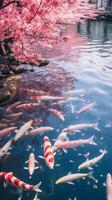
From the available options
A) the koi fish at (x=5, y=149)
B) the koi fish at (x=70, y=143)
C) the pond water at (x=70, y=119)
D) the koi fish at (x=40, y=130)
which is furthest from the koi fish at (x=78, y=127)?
the koi fish at (x=5, y=149)

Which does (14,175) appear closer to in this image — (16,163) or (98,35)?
(16,163)

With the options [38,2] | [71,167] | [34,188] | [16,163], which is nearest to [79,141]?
[71,167]

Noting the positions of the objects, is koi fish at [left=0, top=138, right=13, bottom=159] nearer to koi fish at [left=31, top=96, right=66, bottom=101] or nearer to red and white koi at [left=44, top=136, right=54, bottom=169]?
red and white koi at [left=44, top=136, right=54, bottom=169]

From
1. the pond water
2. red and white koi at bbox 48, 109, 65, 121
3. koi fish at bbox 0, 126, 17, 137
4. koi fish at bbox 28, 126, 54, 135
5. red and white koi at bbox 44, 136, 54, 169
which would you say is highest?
red and white koi at bbox 44, 136, 54, 169

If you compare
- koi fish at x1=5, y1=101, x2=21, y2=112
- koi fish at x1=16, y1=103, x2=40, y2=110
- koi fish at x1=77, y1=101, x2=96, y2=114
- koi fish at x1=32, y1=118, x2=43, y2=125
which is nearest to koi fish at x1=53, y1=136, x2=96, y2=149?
koi fish at x1=32, y1=118, x2=43, y2=125

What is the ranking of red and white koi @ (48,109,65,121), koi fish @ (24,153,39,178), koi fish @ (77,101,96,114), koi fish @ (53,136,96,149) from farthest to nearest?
koi fish @ (77,101,96,114) < red and white koi @ (48,109,65,121) < koi fish @ (53,136,96,149) < koi fish @ (24,153,39,178)

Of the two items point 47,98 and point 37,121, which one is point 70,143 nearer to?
point 37,121
